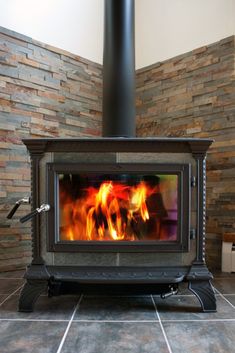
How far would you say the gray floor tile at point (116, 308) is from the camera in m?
1.28

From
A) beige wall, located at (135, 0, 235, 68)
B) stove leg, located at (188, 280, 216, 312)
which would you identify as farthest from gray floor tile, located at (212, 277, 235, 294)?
beige wall, located at (135, 0, 235, 68)

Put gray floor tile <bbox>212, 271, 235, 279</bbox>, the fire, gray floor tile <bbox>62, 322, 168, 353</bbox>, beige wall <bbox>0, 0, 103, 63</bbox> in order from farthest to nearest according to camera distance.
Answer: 1. beige wall <bbox>0, 0, 103, 63</bbox>
2. gray floor tile <bbox>212, 271, 235, 279</bbox>
3. the fire
4. gray floor tile <bbox>62, 322, 168, 353</bbox>

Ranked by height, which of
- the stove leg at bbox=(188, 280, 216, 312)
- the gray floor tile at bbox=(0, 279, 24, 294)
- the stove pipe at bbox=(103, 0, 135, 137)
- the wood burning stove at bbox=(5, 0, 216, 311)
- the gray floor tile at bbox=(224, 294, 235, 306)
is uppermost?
the stove pipe at bbox=(103, 0, 135, 137)

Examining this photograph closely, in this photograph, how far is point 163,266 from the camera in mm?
1354

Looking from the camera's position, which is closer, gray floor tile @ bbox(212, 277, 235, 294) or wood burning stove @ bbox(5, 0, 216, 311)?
wood burning stove @ bbox(5, 0, 216, 311)

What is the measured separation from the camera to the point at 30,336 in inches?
44.0

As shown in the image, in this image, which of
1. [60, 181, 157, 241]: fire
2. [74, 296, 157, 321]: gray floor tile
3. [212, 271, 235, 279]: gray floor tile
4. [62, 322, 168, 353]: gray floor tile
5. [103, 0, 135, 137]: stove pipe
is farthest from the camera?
[212, 271, 235, 279]: gray floor tile

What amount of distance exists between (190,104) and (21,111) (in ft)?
3.94

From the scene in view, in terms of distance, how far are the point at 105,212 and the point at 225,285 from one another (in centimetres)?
85

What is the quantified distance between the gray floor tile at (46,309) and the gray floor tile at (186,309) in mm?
416

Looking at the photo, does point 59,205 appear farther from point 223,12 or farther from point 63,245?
point 223,12

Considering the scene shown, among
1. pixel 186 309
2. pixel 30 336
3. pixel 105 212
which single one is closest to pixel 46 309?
pixel 30 336

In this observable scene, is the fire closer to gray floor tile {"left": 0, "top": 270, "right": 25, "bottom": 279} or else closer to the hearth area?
the hearth area

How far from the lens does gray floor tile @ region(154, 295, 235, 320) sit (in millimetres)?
1283
